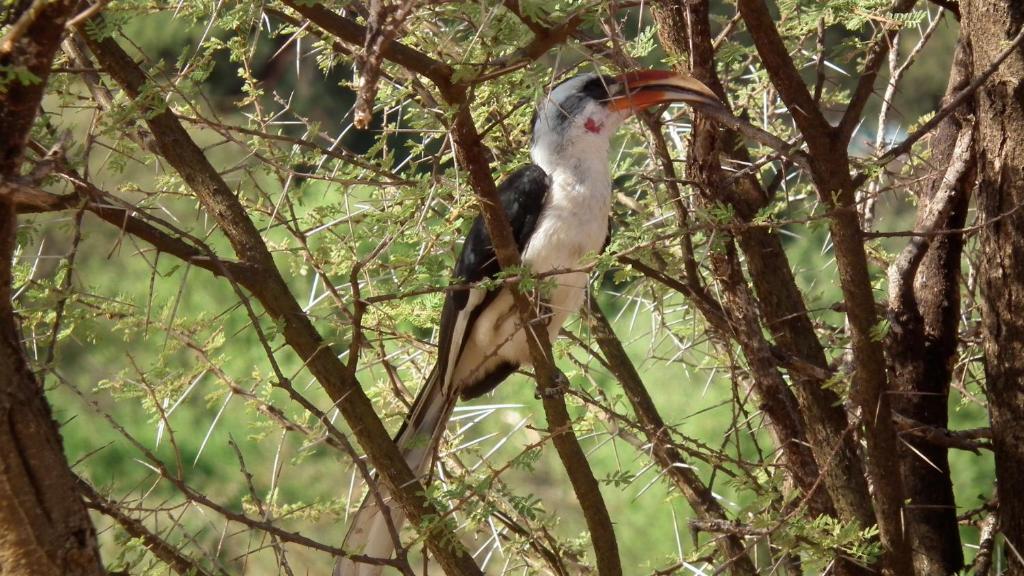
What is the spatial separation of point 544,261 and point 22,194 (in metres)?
1.62

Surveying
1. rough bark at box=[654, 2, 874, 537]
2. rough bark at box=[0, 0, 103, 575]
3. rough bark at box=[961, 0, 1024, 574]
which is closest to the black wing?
rough bark at box=[654, 2, 874, 537]

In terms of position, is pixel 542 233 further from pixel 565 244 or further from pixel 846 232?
pixel 846 232

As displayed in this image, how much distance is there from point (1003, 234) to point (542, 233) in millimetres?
1024

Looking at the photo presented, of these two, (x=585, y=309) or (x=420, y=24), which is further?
(x=585, y=309)

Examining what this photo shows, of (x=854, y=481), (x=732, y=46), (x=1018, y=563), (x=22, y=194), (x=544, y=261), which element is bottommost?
(x=1018, y=563)

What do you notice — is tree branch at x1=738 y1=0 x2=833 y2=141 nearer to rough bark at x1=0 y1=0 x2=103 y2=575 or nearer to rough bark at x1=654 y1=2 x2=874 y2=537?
rough bark at x1=654 y1=2 x2=874 y2=537

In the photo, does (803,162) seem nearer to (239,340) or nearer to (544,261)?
(544,261)

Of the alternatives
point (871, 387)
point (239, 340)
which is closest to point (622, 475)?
point (871, 387)

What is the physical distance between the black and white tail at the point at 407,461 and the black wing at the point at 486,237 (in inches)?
3.3

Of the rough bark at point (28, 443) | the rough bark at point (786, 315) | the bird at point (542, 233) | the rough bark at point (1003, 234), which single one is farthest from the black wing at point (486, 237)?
the rough bark at point (28, 443)

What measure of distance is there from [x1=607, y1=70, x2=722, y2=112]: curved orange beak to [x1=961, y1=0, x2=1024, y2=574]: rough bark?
0.55 meters

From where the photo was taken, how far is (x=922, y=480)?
292cm

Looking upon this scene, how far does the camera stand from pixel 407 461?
9.27 ft

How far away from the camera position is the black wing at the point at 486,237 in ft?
9.25
